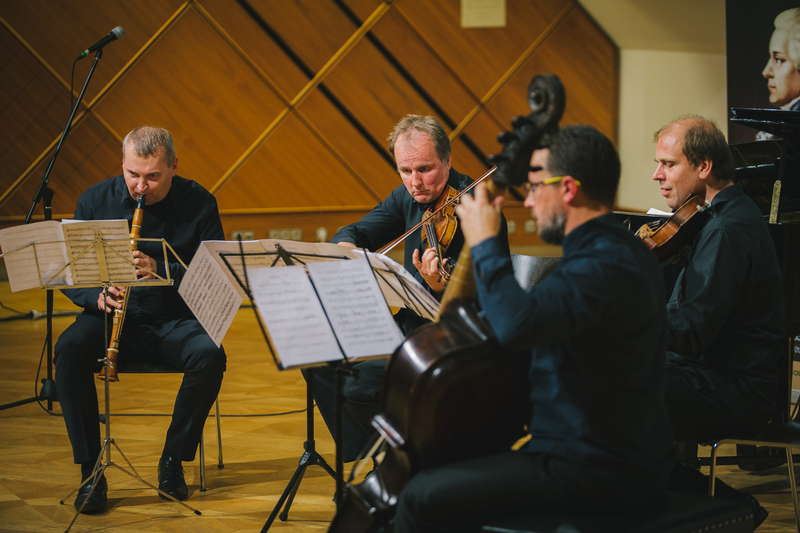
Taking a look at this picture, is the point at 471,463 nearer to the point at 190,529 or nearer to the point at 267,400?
the point at 190,529

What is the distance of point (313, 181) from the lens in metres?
6.03

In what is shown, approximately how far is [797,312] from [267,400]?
93.9 inches

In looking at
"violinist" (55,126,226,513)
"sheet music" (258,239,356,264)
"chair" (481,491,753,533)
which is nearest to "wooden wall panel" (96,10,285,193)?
"violinist" (55,126,226,513)

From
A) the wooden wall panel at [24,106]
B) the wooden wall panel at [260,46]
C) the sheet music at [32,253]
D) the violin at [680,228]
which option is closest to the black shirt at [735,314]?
the violin at [680,228]

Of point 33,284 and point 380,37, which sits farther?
point 380,37

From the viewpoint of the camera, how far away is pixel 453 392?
1419 mm

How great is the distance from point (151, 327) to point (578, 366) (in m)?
1.85

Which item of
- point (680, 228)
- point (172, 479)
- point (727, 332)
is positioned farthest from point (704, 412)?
point (172, 479)

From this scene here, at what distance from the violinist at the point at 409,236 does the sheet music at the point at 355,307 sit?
585 millimetres

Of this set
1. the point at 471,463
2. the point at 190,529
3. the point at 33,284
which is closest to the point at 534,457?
the point at 471,463

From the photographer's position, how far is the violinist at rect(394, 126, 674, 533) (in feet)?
4.37

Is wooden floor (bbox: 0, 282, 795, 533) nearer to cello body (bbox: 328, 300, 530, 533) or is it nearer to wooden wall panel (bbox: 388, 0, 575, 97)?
cello body (bbox: 328, 300, 530, 533)

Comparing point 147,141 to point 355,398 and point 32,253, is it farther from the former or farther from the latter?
point 355,398

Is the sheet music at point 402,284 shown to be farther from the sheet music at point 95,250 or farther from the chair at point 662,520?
the sheet music at point 95,250
